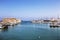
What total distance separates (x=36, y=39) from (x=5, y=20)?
792 cm

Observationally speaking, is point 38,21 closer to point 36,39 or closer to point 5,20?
point 5,20

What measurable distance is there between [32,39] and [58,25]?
6.03 m

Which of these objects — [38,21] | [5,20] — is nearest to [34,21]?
[38,21]

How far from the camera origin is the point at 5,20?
40.8 ft

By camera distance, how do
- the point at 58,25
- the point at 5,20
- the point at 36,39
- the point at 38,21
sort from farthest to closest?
the point at 38,21 → the point at 5,20 → the point at 58,25 → the point at 36,39

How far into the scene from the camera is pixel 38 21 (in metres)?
17.9

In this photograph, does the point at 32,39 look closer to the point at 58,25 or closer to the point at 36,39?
the point at 36,39

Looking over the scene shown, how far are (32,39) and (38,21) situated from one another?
12.9m

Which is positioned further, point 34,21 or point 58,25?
point 34,21

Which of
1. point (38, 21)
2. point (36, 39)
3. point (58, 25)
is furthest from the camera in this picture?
point (38, 21)

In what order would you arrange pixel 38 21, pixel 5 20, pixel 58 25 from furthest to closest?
1. pixel 38 21
2. pixel 5 20
3. pixel 58 25

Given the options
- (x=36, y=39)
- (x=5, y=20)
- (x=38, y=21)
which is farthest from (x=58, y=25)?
(x=38, y=21)

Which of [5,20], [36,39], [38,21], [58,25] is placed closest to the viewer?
[36,39]

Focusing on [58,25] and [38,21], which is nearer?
[58,25]
